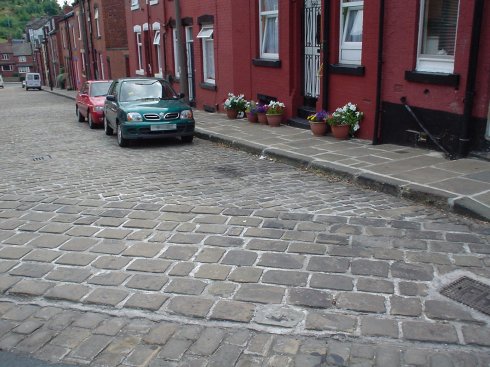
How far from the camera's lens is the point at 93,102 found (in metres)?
17.2

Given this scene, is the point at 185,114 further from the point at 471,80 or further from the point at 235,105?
the point at 471,80

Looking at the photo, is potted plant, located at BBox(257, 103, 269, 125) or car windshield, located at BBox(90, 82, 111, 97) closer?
potted plant, located at BBox(257, 103, 269, 125)

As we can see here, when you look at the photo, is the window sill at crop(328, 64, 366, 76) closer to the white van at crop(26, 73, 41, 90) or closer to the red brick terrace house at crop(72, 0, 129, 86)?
the red brick terrace house at crop(72, 0, 129, 86)

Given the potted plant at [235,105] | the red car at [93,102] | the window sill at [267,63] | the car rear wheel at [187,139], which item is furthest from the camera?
the red car at [93,102]

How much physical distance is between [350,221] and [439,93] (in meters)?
3.80

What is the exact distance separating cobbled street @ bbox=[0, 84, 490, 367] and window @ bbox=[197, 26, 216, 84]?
10617 mm

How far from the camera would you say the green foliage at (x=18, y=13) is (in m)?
140

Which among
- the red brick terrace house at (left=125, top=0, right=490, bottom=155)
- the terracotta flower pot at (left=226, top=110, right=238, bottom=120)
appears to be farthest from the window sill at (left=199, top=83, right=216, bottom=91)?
the terracotta flower pot at (left=226, top=110, right=238, bottom=120)

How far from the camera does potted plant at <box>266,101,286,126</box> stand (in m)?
13.1

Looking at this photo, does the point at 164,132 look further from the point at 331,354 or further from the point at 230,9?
the point at 331,354

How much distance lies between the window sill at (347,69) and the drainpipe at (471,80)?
9.01 feet

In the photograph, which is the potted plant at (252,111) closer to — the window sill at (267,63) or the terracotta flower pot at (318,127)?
the window sill at (267,63)

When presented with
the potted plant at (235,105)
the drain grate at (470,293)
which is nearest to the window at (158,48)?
the potted plant at (235,105)

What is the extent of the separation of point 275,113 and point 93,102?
742cm
